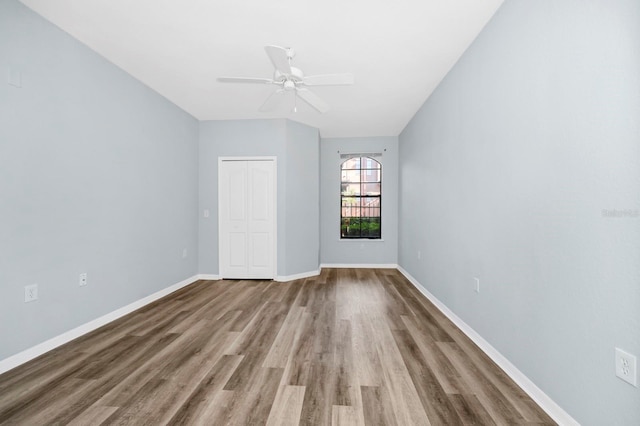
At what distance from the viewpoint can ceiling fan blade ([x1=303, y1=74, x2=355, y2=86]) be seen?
2.51m

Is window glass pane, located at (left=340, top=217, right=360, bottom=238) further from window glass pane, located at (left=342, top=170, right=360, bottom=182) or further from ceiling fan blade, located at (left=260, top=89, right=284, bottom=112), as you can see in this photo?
ceiling fan blade, located at (left=260, top=89, right=284, bottom=112)

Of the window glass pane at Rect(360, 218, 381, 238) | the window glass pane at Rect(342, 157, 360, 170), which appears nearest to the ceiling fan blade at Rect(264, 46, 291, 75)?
the window glass pane at Rect(342, 157, 360, 170)

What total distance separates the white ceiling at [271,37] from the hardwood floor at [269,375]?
2.69 m

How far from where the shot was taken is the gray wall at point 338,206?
246 inches

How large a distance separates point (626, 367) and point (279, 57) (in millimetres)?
2600

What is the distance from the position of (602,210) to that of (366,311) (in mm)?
2504

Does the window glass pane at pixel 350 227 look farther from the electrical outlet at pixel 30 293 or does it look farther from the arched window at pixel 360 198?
the electrical outlet at pixel 30 293

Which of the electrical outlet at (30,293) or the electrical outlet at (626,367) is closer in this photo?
the electrical outlet at (626,367)

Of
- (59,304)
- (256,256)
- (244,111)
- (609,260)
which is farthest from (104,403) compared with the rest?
(244,111)

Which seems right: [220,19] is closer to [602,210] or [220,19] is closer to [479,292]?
[602,210]

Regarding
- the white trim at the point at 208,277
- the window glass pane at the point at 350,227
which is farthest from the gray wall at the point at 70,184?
Answer: the window glass pane at the point at 350,227

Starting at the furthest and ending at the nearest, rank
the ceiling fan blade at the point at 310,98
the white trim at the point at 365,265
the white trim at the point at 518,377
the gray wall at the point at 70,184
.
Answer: the white trim at the point at 365,265
the ceiling fan blade at the point at 310,98
the gray wall at the point at 70,184
the white trim at the point at 518,377

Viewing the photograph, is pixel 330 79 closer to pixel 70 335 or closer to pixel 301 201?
pixel 301 201

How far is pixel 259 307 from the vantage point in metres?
3.60
